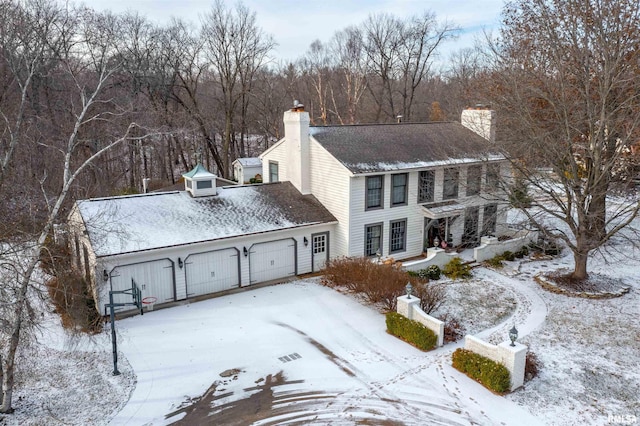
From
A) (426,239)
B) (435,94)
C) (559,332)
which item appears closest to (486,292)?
(559,332)

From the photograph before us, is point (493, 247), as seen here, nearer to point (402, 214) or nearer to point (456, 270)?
point (456, 270)

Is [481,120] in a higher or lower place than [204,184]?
higher

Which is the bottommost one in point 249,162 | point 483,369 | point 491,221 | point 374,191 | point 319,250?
point 483,369

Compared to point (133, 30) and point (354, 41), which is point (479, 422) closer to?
point (133, 30)

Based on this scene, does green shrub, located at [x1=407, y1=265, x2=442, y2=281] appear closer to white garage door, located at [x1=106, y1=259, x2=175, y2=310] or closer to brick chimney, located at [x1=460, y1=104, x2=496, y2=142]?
brick chimney, located at [x1=460, y1=104, x2=496, y2=142]

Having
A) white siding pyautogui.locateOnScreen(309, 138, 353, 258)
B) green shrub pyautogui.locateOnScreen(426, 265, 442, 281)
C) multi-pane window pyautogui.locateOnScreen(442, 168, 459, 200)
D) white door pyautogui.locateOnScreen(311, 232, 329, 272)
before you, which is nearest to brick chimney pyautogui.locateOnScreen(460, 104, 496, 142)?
multi-pane window pyautogui.locateOnScreen(442, 168, 459, 200)

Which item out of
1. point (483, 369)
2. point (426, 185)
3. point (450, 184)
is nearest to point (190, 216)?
point (426, 185)
